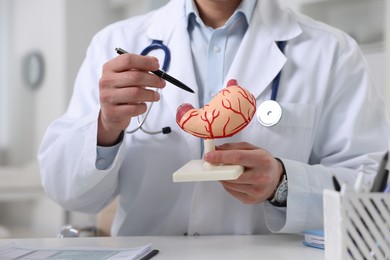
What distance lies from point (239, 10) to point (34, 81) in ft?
6.97

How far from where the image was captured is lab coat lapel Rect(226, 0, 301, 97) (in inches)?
39.0

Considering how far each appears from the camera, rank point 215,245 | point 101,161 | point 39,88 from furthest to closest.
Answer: point 39,88
point 101,161
point 215,245

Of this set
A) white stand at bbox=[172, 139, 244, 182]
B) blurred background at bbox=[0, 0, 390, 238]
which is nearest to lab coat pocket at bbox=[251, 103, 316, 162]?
white stand at bbox=[172, 139, 244, 182]

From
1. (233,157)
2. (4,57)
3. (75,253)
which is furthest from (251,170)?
(4,57)

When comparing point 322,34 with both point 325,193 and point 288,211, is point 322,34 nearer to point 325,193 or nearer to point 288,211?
point 288,211

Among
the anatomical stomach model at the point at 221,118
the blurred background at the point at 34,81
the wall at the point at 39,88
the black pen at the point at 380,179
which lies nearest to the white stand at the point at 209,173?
the anatomical stomach model at the point at 221,118

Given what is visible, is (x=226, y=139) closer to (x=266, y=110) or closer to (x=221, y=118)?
(x=266, y=110)

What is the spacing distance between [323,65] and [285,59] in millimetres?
91

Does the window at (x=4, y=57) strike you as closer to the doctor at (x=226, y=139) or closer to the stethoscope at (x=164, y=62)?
the doctor at (x=226, y=139)

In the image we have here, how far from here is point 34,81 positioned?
113 inches

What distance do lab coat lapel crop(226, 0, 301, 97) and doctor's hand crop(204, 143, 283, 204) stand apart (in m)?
0.22

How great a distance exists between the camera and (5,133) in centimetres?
290

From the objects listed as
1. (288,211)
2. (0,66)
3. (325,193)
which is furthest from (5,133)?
(325,193)

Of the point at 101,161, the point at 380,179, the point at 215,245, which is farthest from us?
the point at 101,161
